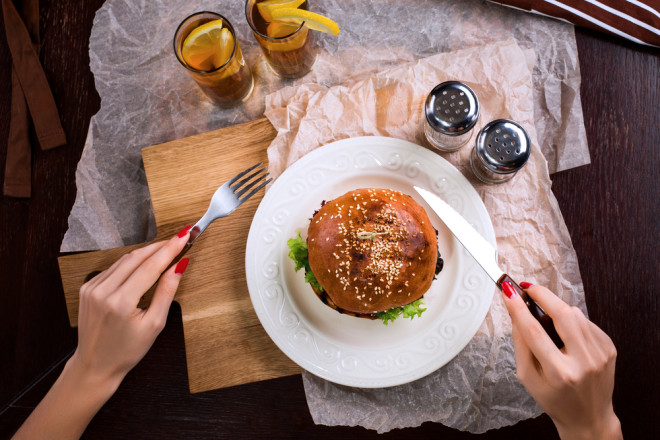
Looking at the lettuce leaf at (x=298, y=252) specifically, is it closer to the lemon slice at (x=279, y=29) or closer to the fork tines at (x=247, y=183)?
the fork tines at (x=247, y=183)

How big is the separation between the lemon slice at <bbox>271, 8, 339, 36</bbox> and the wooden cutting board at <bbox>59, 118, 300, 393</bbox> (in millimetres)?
444

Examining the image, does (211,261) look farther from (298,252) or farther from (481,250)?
(481,250)

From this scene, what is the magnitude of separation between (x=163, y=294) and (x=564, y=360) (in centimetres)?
133

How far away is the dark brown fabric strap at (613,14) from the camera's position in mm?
1791

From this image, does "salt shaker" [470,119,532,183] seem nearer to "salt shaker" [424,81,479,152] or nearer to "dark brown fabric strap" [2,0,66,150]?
"salt shaker" [424,81,479,152]

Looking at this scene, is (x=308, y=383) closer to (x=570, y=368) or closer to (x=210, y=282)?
(x=210, y=282)

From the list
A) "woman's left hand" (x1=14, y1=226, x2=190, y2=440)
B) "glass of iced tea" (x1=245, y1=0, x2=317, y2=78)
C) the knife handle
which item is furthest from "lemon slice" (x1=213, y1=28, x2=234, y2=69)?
the knife handle

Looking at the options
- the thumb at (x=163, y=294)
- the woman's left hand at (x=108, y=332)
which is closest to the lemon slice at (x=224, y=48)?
the woman's left hand at (x=108, y=332)

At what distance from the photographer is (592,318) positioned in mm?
1785

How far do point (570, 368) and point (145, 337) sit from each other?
1.38 meters

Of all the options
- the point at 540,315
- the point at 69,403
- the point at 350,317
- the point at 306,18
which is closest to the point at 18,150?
the point at 69,403

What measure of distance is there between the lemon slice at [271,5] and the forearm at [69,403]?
59.9 inches

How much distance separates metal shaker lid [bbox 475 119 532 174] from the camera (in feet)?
5.22

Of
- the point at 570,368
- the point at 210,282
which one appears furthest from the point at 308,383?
the point at 570,368
